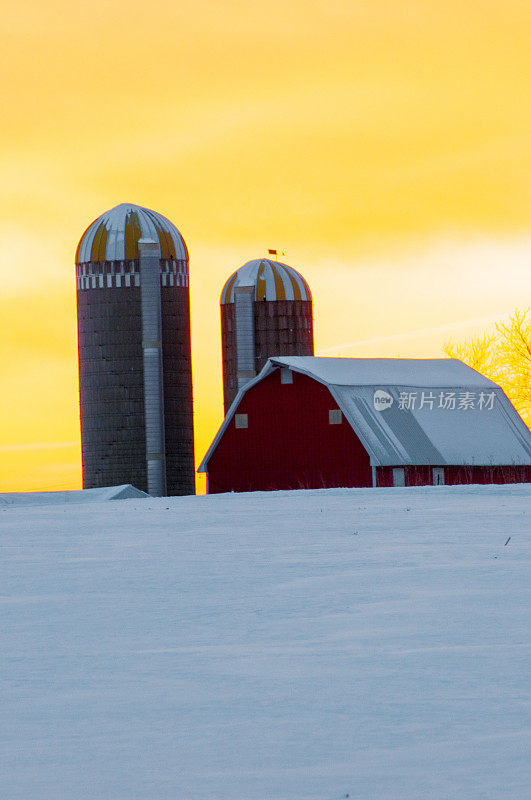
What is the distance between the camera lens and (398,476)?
129 ft

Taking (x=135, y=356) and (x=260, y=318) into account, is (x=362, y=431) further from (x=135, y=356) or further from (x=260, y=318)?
(x=260, y=318)

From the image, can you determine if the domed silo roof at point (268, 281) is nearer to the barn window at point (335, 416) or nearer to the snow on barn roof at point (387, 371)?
the snow on barn roof at point (387, 371)

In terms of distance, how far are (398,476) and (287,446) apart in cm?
419

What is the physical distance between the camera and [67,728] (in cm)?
621

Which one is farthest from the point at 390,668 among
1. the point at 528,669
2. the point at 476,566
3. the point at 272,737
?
the point at 476,566

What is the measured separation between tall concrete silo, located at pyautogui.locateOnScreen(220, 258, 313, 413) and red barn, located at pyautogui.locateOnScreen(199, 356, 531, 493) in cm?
456

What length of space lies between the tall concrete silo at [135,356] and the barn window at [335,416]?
6.88 m

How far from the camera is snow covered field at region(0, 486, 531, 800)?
5.31 metres

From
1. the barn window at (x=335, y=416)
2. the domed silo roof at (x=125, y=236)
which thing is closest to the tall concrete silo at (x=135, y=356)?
the domed silo roof at (x=125, y=236)

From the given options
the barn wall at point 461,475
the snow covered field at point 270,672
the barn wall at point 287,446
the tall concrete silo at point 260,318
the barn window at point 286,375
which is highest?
the tall concrete silo at point 260,318

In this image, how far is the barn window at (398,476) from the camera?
3938cm

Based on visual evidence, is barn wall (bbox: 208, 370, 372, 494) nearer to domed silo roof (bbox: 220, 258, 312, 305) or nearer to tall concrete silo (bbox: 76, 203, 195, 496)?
tall concrete silo (bbox: 76, 203, 195, 496)

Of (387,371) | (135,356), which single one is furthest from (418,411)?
(135,356)

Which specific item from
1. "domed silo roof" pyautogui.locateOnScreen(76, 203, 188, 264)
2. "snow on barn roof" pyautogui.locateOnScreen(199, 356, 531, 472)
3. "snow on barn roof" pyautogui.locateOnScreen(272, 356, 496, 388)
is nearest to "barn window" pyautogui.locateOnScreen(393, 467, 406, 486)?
"snow on barn roof" pyautogui.locateOnScreen(199, 356, 531, 472)
